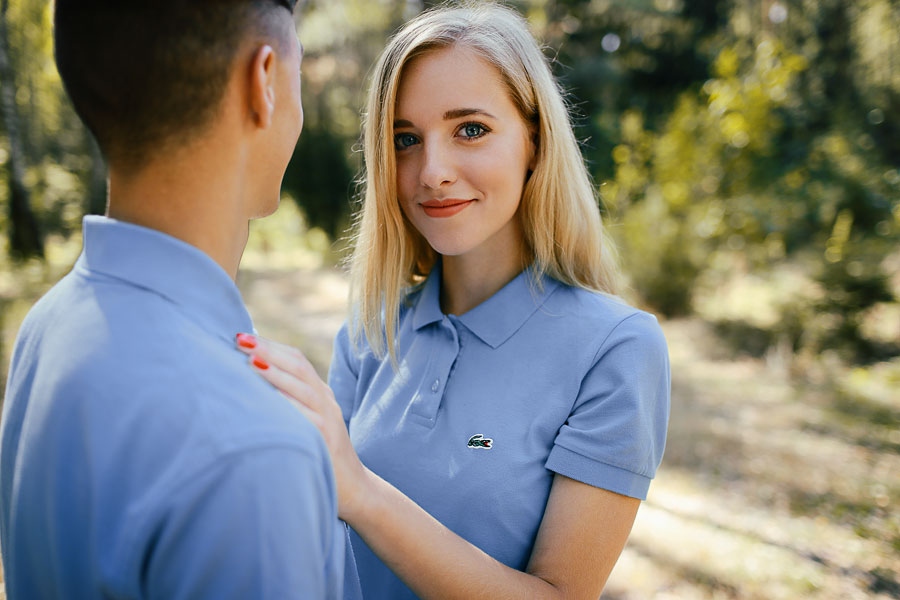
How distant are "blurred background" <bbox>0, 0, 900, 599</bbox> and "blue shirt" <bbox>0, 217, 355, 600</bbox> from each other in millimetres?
1650

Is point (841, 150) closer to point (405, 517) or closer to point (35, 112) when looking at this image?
point (405, 517)

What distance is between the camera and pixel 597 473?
1.46 meters

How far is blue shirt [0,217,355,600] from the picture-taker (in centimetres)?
75

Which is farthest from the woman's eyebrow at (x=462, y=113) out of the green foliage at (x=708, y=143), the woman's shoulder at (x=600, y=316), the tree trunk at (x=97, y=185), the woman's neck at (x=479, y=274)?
the tree trunk at (x=97, y=185)

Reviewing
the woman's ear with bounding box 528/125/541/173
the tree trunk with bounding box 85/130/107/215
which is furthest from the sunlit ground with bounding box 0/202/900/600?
the woman's ear with bounding box 528/125/541/173

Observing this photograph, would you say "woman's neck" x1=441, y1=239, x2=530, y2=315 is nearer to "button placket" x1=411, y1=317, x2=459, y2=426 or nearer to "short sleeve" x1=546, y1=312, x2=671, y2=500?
"button placket" x1=411, y1=317, x2=459, y2=426

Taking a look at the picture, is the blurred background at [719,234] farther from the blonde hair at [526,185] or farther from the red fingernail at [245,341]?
the red fingernail at [245,341]

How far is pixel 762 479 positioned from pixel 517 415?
4.16 metres

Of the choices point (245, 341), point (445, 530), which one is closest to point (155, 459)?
point (245, 341)

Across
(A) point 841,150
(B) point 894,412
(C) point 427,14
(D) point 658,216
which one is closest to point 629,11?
(A) point 841,150

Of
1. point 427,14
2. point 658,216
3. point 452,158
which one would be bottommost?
point 658,216

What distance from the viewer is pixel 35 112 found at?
12.7m

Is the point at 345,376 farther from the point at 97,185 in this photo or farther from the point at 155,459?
the point at 97,185

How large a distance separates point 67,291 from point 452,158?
102cm
